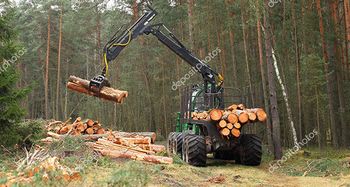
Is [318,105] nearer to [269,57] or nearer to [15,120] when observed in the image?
[269,57]

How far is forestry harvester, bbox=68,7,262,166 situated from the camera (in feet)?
37.4

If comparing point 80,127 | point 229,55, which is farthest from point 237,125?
point 229,55

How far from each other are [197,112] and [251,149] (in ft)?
6.49

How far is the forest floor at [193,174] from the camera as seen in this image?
7.41 meters

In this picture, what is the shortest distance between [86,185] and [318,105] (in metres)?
13.5

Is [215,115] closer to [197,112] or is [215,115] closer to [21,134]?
[197,112]

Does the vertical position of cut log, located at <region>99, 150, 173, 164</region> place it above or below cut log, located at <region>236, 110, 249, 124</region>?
below

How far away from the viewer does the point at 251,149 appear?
11.9 m

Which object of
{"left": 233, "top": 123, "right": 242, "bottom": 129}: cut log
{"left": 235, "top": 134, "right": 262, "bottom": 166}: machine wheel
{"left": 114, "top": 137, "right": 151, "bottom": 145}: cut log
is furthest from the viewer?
{"left": 114, "top": 137, "right": 151, "bottom": 145}: cut log

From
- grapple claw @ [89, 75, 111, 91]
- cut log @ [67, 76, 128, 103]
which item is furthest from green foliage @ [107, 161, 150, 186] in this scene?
grapple claw @ [89, 75, 111, 91]

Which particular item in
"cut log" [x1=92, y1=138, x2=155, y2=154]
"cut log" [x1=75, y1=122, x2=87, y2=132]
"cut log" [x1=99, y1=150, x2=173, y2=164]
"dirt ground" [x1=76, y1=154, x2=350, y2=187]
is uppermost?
"cut log" [x1=75, y1=122, x2=87, y2=132]

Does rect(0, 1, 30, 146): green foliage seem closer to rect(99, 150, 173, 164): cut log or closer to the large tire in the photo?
rect(99, 150, 173, 164): cut log

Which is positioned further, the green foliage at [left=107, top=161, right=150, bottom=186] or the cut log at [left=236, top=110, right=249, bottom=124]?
the cut log at [left=236, top=110, right=249, bottom=124]

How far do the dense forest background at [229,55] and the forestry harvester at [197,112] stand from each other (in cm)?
142
